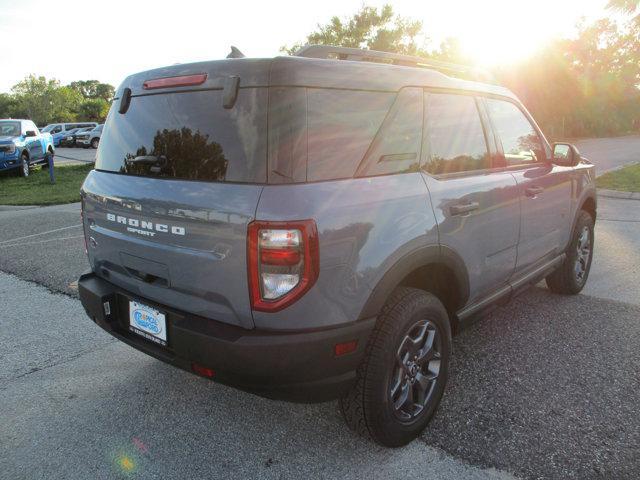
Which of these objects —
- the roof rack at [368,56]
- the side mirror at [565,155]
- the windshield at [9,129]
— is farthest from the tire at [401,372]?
the windshield at [9,129]

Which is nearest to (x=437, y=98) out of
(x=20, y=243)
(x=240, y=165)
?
(x=240, y=165)

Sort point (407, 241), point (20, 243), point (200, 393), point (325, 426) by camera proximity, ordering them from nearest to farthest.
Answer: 1. point (407, 241)
2. point (325, 426)
3. point (200, 393)
4. point (20, 243)

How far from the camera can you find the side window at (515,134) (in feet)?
10.7

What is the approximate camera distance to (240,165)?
2.05 m

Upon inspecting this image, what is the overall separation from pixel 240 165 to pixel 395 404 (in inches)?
53.0

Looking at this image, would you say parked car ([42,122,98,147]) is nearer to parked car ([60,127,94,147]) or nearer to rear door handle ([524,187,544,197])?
parked car ([60,127,94,147])

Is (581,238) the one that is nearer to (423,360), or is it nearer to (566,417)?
(566,417)

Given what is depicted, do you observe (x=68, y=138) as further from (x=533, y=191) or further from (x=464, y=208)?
(x=464, y=208)

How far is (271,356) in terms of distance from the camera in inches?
77.8

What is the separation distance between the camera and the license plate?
2.30 m

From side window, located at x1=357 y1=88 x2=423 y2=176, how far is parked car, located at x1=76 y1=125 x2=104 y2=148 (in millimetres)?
34333

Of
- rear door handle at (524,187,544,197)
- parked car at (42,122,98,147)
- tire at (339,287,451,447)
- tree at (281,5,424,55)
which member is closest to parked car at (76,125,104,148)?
parked car at (42,122,98,147)

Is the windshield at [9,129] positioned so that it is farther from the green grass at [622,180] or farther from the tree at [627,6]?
the tree at [627,6]

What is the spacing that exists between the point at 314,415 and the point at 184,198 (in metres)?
1.39
